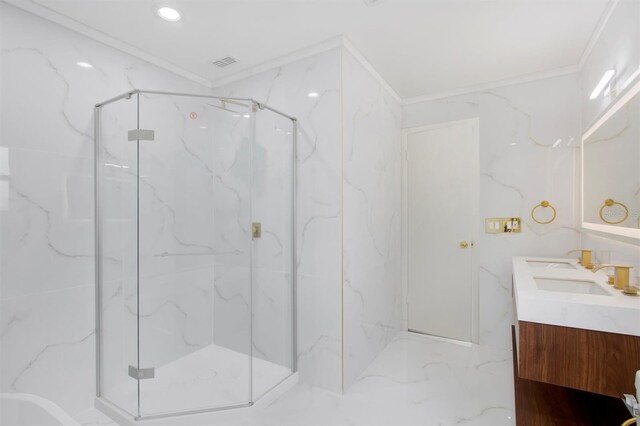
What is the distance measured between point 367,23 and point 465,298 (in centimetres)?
236

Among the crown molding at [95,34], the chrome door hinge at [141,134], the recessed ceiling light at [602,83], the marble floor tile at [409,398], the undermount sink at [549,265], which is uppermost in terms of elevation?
the crown molding at [95,34]

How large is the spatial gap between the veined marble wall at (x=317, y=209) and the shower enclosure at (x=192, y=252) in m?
0.08

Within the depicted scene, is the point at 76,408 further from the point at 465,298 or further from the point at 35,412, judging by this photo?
the point at 465,298

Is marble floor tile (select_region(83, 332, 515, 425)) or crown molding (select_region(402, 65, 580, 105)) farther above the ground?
crown molding (select_region(402, 65, 580, 105))

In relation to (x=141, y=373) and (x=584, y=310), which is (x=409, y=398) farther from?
(x=141, y=373)

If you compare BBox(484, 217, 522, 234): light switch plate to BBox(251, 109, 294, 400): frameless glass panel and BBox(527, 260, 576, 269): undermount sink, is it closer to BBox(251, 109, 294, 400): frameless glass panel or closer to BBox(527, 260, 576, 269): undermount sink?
BBox(527, 260, 576, 269): undermount sink

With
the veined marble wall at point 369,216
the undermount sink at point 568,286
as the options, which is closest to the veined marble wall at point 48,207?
the veined marble wall at point 369,216

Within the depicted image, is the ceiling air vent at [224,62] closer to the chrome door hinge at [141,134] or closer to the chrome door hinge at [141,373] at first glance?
the chrome door hinge at [141,134]

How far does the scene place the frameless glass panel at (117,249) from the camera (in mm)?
1890

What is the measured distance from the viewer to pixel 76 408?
1890 millimetres

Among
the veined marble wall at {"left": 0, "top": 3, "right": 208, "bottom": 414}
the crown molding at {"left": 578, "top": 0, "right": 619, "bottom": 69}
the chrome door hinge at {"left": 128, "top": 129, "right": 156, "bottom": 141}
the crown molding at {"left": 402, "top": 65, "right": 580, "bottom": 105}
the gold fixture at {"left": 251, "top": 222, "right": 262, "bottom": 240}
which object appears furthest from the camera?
the crown molding at {"left": 402, "top": 65, "right": 580, "bottom": 105}

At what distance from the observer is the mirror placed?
1.49m

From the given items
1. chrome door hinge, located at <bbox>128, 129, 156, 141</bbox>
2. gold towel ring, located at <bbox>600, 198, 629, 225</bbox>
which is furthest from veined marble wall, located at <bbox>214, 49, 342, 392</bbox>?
gold towel ring, located at <bbox>600, 198, 629, 225</bbox>

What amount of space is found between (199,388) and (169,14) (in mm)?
2131
